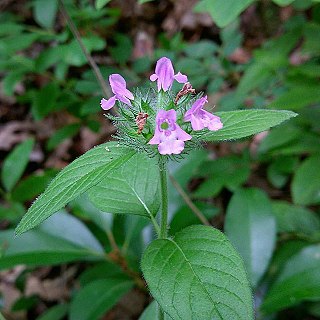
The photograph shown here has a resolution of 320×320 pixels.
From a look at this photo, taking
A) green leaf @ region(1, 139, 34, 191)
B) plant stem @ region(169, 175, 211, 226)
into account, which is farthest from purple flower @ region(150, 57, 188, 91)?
green leaf @ region(1, 139, 34, 191)

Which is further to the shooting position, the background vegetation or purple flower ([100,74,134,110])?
the background vegetation

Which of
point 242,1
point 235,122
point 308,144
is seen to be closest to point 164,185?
point 235,122

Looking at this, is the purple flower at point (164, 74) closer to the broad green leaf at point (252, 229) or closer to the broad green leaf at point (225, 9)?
Result: the broad green leaf at point (225, 9)

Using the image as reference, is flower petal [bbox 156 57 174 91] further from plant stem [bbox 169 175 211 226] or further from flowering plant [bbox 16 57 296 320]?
plant stem [bbox 169 175 211 226]

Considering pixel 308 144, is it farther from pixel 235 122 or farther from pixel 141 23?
pixel 141 23

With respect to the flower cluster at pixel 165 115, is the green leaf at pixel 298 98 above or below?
above

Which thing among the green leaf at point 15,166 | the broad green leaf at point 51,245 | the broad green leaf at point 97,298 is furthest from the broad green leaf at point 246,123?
the green leaf at point 15,166

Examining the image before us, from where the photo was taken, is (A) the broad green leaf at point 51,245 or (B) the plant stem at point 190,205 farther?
(B) the plant stem at point 190,205

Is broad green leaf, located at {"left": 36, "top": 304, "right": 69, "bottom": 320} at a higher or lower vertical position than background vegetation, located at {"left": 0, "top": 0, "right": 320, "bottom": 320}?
lower
